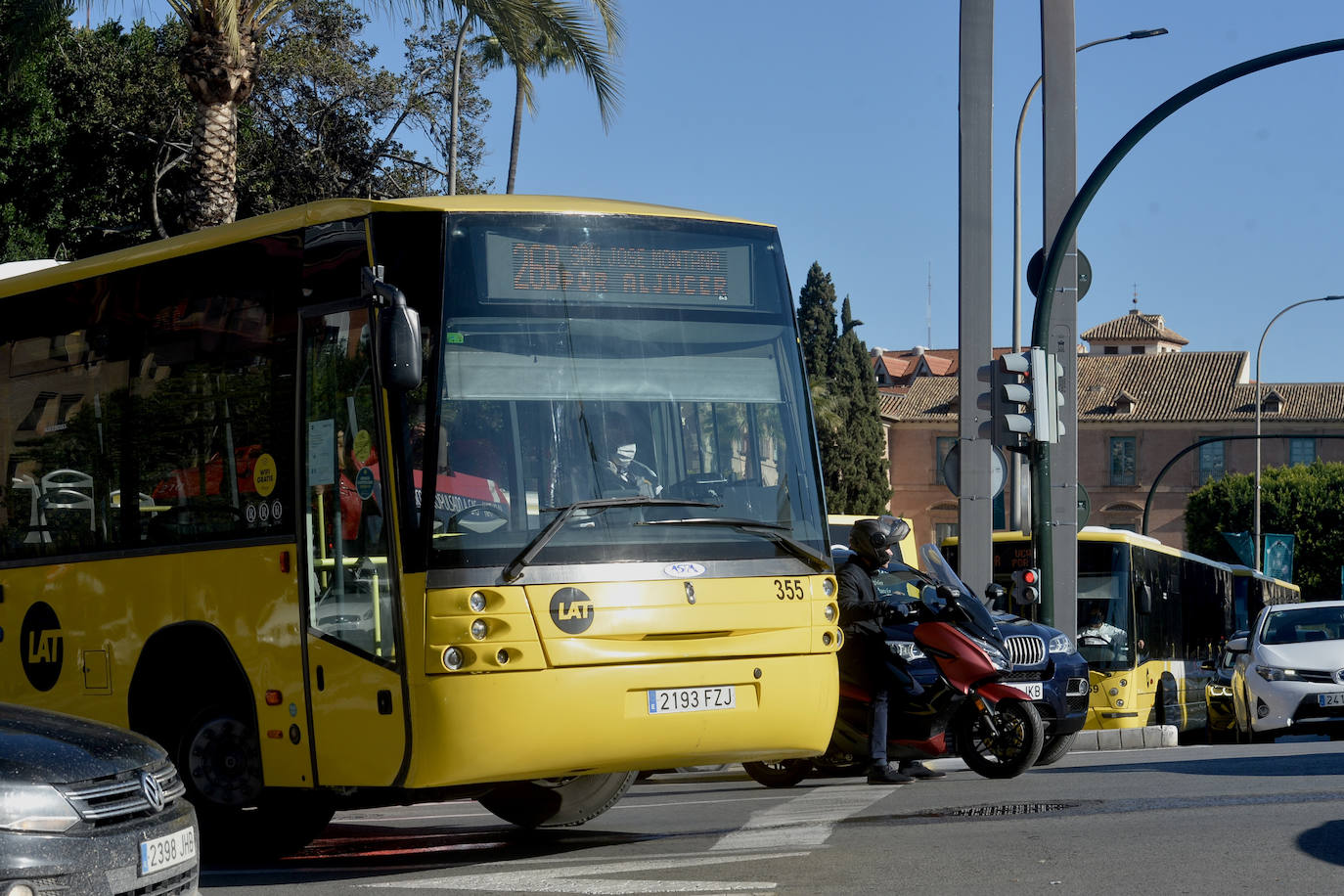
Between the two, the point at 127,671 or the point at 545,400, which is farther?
the point at 127,671

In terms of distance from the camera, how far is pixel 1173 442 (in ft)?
269

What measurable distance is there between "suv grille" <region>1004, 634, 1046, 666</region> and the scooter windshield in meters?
0.27

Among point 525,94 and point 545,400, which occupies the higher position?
point 525,94

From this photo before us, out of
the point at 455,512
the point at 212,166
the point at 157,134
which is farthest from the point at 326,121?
the point at 455,512

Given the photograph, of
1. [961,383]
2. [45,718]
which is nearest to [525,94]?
[961,383]

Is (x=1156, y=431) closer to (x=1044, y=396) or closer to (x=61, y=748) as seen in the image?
(x=1044, y=396)

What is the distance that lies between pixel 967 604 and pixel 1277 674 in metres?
7.70

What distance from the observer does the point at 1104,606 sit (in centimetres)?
2277

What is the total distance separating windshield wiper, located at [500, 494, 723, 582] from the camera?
7672 mm

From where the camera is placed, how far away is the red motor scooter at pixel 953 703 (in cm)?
1191

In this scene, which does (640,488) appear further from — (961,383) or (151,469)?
(961,383)

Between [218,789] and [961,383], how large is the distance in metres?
10.3

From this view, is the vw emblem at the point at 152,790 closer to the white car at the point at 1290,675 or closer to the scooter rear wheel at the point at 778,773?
the scooter rear wheel at the point at 778,773

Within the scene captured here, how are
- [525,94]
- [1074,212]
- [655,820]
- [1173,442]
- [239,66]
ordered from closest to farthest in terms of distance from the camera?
[655,820] < [1074,212] < [239,66] < [525,94] < [1173,442]
